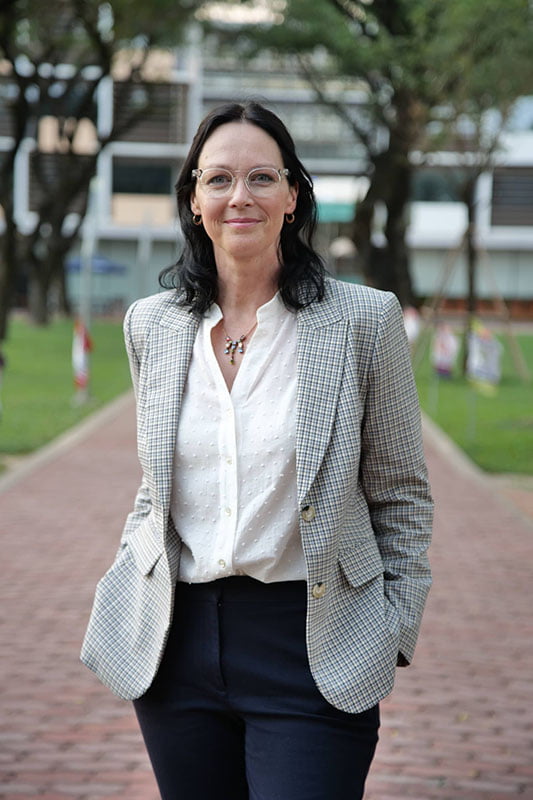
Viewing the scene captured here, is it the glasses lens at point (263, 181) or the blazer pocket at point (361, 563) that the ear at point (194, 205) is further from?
the blazer pocket at point (361, 563)

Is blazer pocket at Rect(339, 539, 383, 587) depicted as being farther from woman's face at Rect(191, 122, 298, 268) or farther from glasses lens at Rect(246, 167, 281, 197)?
glasses lens at Rect(246, 167, 281, 197)

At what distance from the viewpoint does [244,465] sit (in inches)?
101

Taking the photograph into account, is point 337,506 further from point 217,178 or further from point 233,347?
point 217,178

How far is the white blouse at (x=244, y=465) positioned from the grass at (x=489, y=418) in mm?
11262

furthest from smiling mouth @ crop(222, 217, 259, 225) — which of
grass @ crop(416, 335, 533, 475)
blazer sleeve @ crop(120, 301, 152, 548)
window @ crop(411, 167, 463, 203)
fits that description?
window @ crop(411, 167, 463, 203)

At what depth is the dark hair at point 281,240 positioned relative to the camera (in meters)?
2.64

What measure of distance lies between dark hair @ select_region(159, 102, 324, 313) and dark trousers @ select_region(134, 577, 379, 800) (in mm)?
580

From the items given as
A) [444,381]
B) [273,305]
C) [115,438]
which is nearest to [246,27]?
[444,381]

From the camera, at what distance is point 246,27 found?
1131 inches

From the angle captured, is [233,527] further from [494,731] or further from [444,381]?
[444,381]

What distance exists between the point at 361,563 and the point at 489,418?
16.6 meters

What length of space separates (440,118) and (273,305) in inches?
883

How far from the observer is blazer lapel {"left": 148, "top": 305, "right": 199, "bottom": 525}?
2.60 meters

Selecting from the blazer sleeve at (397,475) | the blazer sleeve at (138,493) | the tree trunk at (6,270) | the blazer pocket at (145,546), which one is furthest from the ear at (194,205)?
the tree trunk at (6,270)
